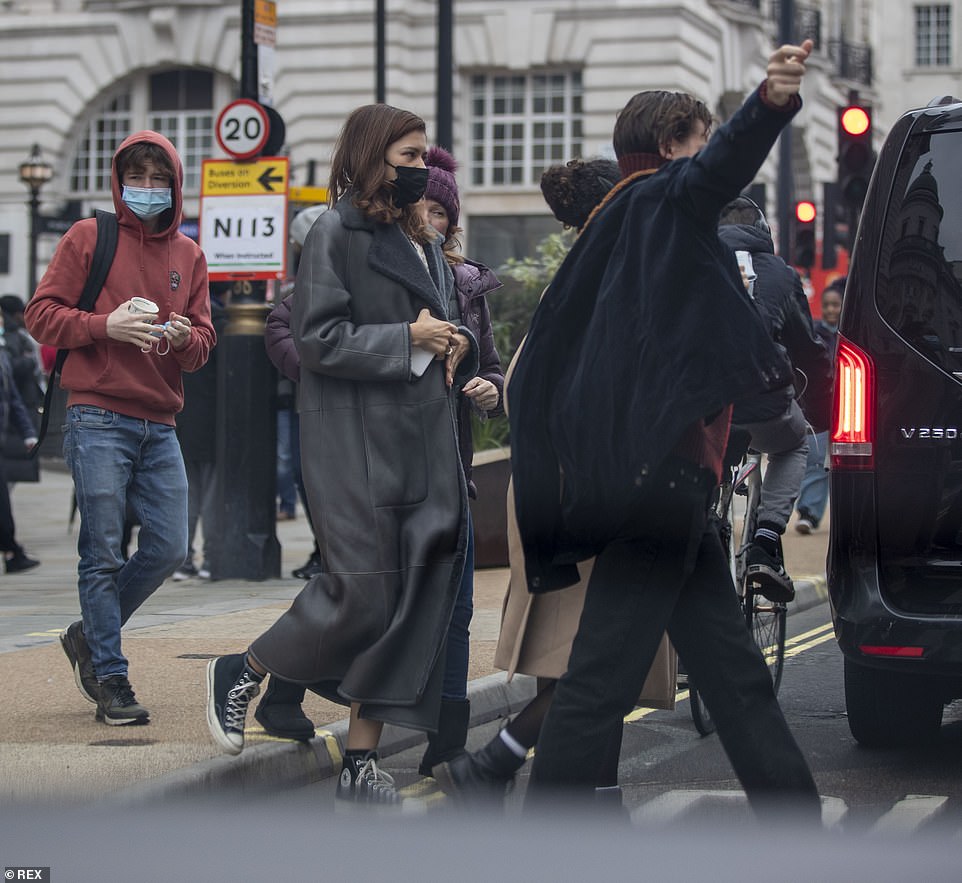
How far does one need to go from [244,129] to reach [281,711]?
240 inches

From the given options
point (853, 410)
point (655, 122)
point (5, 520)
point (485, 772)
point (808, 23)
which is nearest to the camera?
point (655, 122)

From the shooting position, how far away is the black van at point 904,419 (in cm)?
498

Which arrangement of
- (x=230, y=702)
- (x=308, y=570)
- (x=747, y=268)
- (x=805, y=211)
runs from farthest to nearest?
(x=805, y=211)
(x=308, y=570)
(x=747, y=268)
(x=230, y=702)

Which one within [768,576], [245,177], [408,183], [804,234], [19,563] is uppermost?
[804,234]

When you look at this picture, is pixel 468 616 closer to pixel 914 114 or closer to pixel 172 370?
pixel 172 370

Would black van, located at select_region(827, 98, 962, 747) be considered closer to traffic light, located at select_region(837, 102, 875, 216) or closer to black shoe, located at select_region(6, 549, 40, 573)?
black shoe, located at select_region(6, 549, 40, 573)

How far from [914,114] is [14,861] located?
3931 mm

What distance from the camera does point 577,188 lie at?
480 centimetres

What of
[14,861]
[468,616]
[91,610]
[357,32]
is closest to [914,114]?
[468,616]

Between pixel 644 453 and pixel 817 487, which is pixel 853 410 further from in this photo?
pixel 817 487

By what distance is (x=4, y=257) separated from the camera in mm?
32281

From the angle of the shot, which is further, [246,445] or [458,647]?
[246,445]

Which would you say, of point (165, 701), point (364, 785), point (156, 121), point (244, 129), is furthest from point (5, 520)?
point (156, 121)

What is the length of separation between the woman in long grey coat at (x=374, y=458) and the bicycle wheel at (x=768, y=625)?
182 cm
